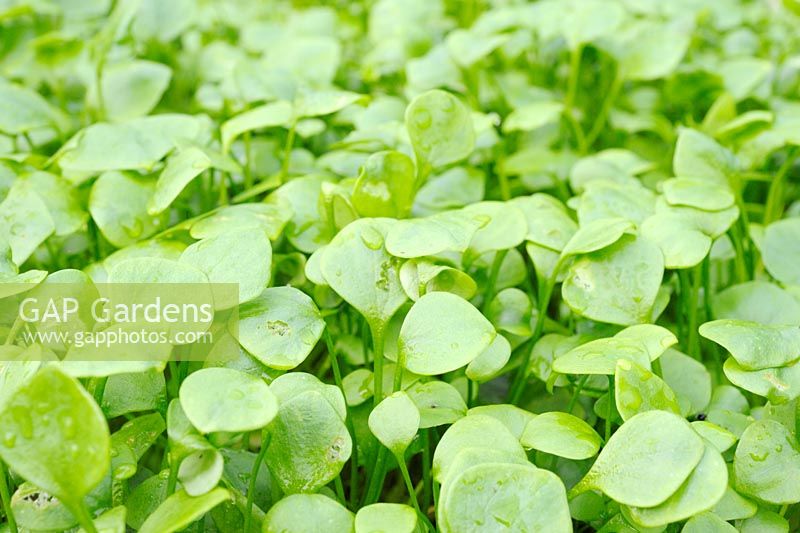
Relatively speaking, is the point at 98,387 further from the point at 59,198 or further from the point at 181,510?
the point at 59,198

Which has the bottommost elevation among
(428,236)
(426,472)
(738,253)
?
(426,472)

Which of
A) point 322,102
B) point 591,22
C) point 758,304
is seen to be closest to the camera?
point 758,304

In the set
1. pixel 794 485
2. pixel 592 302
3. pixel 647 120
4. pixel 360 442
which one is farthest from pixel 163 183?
pixel 647 120

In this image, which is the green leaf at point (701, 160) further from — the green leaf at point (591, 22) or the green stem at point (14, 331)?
the green stem at point (14, 331)

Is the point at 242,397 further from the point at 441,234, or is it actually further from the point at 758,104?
the point at 758,104

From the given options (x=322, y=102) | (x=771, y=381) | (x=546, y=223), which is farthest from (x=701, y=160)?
(x=322, y=102)

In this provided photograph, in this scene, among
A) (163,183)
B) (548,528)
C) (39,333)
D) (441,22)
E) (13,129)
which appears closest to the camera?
(548,528)
